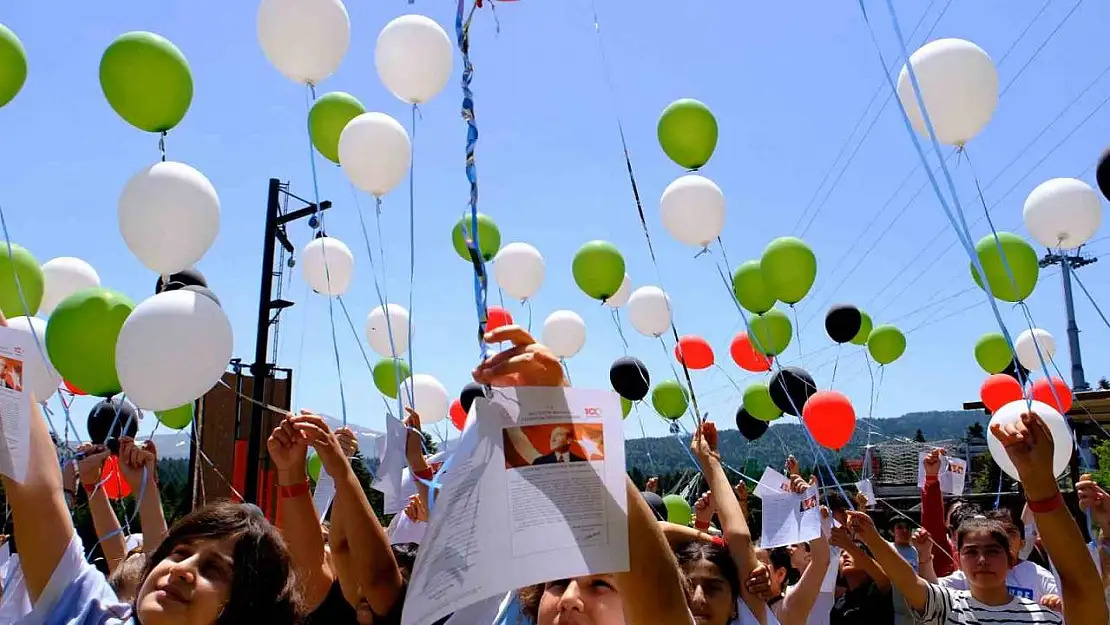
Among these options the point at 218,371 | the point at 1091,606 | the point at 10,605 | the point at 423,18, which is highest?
the point at 423,18

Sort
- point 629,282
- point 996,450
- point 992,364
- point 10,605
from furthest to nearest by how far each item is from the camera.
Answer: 1. point 629,282
2. point 992,364
3. point 996,450
4. point 10,605

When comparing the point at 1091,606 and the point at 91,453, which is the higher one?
the point at 91,453

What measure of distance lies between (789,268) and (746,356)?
212cm

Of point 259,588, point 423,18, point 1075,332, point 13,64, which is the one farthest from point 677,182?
point 1075,332

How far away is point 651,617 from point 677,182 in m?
4.92

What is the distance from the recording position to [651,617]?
1355 mm

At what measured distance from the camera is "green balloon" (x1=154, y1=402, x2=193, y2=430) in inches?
236

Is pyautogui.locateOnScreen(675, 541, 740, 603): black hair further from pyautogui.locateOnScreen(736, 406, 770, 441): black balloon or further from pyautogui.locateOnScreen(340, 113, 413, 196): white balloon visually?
pyautogui.locateOnScreen(736, 406, 770, 441): black balloon

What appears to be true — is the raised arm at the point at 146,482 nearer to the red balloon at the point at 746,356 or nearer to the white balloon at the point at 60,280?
the white balloon at the point at 60,280

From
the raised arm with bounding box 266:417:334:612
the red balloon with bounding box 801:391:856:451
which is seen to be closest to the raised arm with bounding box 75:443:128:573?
the raised arm with bounding box 266:417:334:612

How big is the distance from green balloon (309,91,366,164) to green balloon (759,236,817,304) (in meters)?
3.33

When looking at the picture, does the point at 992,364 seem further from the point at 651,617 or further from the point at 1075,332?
the point at 1075,332

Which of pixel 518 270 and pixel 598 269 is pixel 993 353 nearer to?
pixel 598 269

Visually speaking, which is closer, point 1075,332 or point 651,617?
point 651,617
